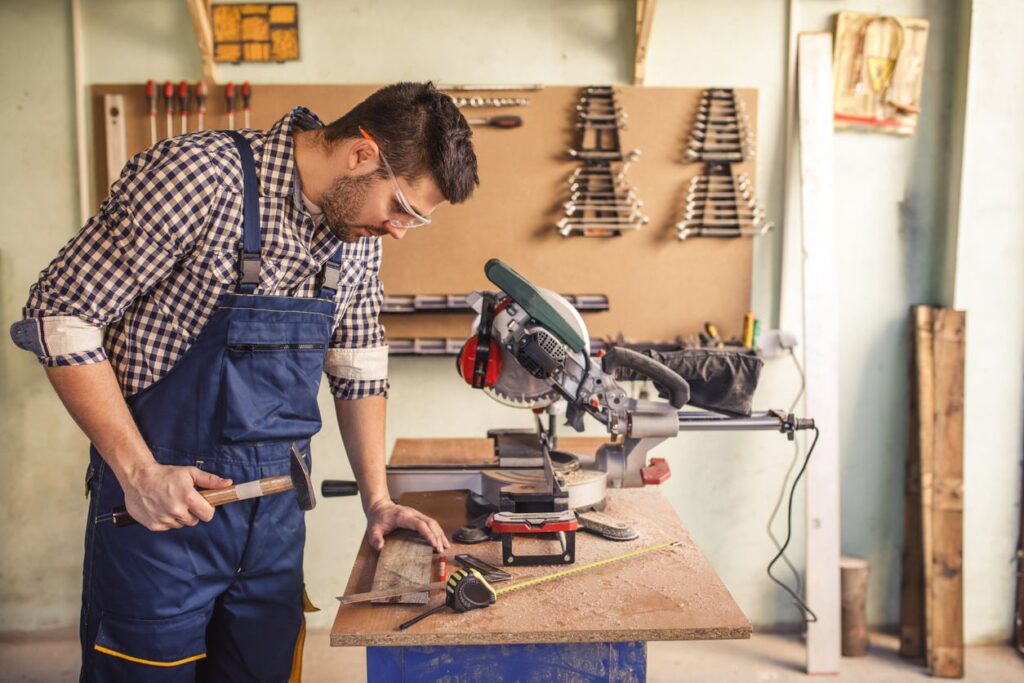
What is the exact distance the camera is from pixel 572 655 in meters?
1.32

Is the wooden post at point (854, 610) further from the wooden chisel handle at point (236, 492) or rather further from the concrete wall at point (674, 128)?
the wooden chisel handle at point (236, 492)

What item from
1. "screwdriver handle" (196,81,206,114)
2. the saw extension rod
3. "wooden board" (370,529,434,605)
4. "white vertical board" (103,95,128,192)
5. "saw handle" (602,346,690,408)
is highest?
"screwdriver handle" (196,81,206,114)

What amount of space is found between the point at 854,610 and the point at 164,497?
2.59 metres

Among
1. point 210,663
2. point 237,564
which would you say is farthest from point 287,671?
point 237,564

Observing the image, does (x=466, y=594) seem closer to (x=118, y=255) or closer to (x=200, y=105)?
(x=118, y=255)

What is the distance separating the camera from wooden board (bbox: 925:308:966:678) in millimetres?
3002

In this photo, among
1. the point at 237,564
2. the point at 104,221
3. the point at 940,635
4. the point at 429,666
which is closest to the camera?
the point at 429,666

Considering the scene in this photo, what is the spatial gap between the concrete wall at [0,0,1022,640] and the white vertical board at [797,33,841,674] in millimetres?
122

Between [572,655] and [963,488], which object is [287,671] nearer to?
[572,655]

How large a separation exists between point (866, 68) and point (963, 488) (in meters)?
1.55

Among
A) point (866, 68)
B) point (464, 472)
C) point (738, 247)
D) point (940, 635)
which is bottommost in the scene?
point (940, 635)

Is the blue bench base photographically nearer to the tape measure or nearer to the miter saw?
the tape measure

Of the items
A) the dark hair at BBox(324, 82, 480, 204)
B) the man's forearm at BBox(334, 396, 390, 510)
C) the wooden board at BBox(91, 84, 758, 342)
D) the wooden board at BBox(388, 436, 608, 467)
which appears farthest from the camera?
the wooden board at BBox(91, 84, 758, 342)

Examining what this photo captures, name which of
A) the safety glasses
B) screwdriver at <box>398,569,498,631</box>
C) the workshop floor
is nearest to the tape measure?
screwdriver at <box>398,569,498,631</box>
